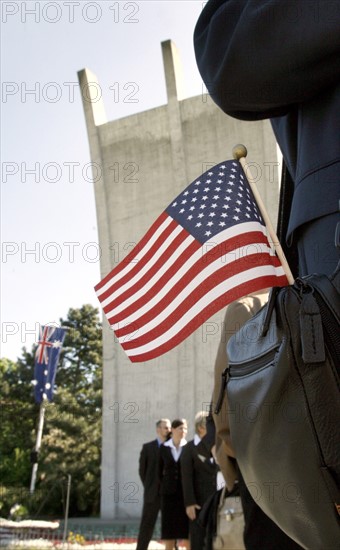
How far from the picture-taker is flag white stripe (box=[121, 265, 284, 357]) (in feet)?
5.59

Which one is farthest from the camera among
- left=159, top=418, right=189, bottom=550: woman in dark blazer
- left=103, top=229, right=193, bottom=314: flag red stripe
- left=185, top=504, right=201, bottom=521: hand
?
left=159, top=418, right=189, bottom=550: woman in dark blazer

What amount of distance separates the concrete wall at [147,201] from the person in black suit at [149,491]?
9165mm

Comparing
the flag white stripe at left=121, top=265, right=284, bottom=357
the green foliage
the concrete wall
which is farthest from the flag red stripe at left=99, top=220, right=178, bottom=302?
the green foliage

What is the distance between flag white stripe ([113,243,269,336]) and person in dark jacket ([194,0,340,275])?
31 centimetres

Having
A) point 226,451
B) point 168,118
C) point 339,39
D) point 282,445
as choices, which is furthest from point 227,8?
point 168,118

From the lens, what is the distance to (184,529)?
730 centimetres

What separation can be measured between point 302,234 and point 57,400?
35.0m

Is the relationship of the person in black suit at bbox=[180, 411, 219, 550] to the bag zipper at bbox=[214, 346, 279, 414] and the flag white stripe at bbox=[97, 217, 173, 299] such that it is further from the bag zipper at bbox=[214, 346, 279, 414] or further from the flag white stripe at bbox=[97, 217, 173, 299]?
the bag zipper at bbox=[214, 346, 279, 414]

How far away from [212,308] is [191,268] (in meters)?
0.14

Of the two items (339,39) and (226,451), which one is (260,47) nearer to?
(339,39)

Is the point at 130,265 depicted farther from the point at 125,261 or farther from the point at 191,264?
the point at 191,264

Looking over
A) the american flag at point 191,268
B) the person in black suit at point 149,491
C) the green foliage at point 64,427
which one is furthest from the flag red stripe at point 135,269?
the green foliage at point 64,427

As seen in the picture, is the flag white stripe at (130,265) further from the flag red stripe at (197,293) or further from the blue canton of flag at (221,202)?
the blue canton of flag at (221,202)

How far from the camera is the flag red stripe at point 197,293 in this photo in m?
1.73
